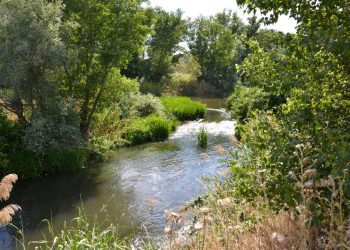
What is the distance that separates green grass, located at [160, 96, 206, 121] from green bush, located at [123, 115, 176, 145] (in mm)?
4307

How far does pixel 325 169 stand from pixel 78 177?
1118cm

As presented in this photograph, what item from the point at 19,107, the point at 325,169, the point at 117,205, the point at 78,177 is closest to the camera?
the point at 325,169

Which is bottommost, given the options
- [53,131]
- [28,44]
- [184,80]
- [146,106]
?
[53,131]

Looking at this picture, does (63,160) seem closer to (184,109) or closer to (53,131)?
(53,131)

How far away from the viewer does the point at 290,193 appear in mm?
3531

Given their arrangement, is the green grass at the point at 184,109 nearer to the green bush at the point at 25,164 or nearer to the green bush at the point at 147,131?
the green bush at the point at 147,131

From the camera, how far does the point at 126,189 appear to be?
1226cm

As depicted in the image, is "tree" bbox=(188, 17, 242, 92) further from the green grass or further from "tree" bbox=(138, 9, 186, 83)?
the green grass

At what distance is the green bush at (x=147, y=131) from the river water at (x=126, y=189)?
920 millimetres

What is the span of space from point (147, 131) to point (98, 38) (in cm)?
525

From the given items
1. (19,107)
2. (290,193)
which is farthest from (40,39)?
(290,193)

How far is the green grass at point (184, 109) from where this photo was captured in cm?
2494

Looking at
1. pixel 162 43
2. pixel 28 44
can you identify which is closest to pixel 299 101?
pixel 28 44

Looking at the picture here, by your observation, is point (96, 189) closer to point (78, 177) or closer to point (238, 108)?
point (78, 177)
